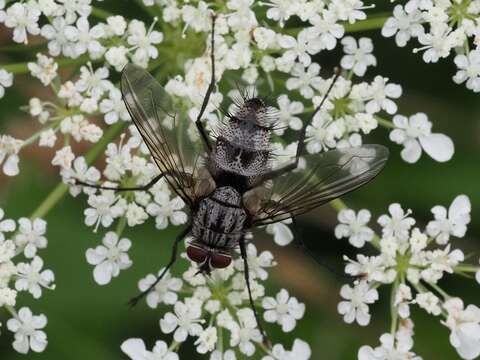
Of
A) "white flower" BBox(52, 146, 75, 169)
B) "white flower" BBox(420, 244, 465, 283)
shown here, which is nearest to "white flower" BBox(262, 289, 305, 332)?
"white flower" BBox(420, 244, 465, 283)

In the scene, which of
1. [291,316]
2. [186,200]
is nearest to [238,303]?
[291,316]

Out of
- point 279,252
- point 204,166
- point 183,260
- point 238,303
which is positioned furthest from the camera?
point 279,252

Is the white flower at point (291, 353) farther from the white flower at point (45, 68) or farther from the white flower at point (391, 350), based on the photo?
the white flower at point (45, 68)

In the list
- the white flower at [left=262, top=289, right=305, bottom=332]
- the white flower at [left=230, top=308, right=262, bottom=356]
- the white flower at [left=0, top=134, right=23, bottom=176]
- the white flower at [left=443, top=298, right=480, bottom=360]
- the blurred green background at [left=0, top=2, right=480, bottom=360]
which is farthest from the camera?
the blurred green background at [left=0, top=2, right=480, bottom=360]

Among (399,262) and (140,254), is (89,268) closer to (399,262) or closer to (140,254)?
(140,254)

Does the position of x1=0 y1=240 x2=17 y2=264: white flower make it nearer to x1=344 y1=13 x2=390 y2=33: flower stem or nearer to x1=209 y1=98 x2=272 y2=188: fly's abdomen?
x1=209 y1=98 x2=272 y2=188: fly's abdomen

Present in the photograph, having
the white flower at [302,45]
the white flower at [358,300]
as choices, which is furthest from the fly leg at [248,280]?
the white flower at [302,45]
